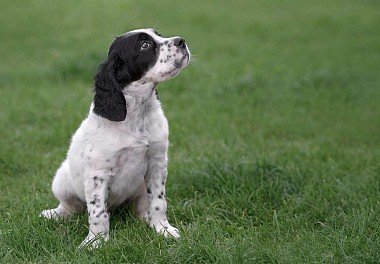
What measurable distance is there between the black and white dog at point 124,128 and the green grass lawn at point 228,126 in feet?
0.82

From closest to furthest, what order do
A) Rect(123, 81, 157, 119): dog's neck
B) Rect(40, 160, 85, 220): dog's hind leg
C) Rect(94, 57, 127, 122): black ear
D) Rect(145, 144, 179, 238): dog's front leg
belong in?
Rect(94, 57, 127, 122): black ear → Rect(123, 81, 157, 119): dog's neck → Rect(145, 144, 179, 238): dog's front leg → Rect(40, 160, 85, 220): dog's hind leg

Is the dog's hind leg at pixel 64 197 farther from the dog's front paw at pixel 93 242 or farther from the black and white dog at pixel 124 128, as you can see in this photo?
the dog's front paw at pixel 93 242

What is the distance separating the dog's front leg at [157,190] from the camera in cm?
450

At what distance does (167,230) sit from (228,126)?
3255 millimetres

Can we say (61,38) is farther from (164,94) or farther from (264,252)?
(264,252)

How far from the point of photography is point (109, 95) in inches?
168

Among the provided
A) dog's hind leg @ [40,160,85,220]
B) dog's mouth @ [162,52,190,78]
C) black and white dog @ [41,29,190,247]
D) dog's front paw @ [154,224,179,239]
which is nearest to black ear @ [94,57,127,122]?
black and white dog @ [41,29,190,247]

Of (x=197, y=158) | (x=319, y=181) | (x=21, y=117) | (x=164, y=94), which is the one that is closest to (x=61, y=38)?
(x=164, y=94)

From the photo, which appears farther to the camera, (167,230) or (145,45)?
(167,230)

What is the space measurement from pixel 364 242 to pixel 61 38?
850 cm

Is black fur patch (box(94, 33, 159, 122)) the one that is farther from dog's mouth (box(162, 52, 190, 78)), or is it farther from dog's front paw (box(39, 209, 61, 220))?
dog's front paw (box(39, 209, 61, 220))

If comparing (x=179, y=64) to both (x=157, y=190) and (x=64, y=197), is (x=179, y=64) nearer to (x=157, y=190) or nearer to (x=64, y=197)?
(x=157, y=190)

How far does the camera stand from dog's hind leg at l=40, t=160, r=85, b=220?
468 cm

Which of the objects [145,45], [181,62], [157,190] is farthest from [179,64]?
[157,190]
